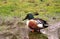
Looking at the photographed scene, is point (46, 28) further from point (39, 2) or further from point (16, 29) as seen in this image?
point (39, 2)

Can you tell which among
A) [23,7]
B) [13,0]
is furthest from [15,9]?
[13,0]

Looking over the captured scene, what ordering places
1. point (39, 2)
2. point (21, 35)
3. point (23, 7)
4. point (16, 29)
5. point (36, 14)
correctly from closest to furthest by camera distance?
point (21, 35) → point (16, 29) → point (36, 14) → point (23, 7) → point (39, 2)

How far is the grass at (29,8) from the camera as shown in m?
9.98

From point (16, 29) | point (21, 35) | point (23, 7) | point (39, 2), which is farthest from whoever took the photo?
point (39, 2)

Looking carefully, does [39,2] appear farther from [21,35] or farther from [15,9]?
[21,35]

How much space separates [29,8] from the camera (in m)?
10.7

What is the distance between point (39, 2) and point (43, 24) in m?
3.67

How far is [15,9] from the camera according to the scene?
10.6 metres

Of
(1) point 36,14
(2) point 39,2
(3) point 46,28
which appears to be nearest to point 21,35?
(3) point 46,28

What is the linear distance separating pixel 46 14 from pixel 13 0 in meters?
2.20

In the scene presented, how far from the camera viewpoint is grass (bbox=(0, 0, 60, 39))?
9.98 m

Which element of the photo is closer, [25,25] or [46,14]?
[25,25]

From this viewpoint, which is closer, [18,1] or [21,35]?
[21,35]

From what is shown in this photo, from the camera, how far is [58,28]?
26.7 feet
